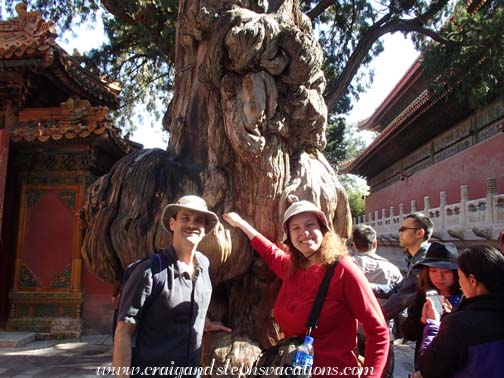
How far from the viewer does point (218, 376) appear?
207 centimetres

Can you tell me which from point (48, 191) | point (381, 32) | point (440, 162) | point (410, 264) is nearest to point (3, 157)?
point (48, 191)

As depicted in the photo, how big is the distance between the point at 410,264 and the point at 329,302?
1239 mm

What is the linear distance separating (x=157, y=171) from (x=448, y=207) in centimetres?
857

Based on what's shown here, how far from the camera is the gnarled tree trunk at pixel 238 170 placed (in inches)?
83.0

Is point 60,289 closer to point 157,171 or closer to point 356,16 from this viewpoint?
point 157,171

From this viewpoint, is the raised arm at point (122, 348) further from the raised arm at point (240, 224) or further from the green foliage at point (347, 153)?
the green foliage at point (347, 153)

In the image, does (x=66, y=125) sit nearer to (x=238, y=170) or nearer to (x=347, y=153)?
(x=238, y=170)

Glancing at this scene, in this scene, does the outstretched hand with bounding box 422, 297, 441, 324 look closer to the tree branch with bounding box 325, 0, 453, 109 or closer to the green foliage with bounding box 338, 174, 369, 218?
the tree branch with bounding box 325, 0, 453, 109

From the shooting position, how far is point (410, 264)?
8.51ft

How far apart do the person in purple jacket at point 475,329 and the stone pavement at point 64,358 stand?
3.53 metres

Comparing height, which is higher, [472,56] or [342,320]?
[472,56]

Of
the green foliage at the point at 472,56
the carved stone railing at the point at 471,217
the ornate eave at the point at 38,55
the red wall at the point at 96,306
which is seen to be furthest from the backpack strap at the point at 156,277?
the carved stone railing at the point at 471,217

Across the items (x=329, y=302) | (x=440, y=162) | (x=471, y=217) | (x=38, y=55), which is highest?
(x=38, y=55)

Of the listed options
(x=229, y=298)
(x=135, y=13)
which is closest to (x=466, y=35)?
(x=135, y=13)
